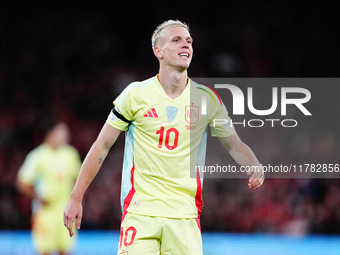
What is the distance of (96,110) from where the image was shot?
14.5 metres

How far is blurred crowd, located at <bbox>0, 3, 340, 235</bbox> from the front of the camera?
11.6 metres

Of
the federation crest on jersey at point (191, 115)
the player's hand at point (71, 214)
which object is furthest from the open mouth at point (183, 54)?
the player's hand at point (71, 214)

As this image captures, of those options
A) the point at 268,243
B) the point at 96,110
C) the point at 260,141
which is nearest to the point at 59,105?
the point at 96,110

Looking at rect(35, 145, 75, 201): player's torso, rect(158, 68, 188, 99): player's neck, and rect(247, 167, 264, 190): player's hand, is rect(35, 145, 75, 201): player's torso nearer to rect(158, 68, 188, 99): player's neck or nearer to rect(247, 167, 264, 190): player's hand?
rect(158, 68, 188, 99): player's neck

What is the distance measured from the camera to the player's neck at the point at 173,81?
4324 mm

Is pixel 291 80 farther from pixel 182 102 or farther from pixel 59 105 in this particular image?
pixel 182 102

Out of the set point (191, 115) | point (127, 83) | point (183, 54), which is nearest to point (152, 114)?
point (191, 115)

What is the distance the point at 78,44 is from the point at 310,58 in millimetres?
5646

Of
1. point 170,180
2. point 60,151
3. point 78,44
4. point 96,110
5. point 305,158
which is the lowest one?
point 170,180

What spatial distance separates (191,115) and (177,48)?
0.45 meters

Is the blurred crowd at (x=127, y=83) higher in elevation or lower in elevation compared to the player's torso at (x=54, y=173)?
higher

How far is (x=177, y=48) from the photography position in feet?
14.1

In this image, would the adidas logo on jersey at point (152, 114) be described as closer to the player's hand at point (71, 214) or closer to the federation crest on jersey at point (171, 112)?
the federation crest on jersey at point (171, 112)

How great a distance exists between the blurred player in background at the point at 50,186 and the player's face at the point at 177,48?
4.57 metres
